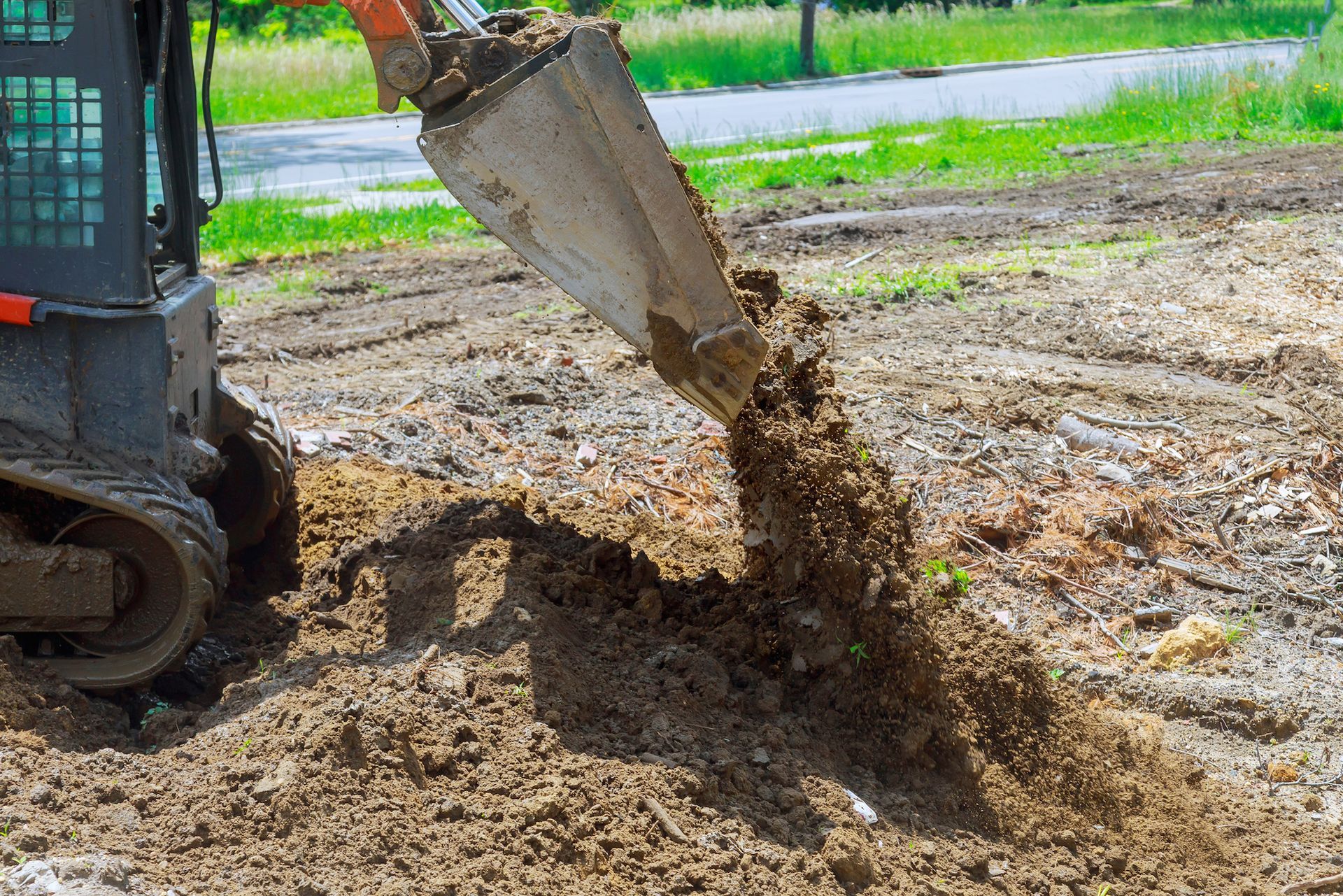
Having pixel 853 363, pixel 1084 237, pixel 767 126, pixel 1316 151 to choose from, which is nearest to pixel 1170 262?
pixel 1084 237

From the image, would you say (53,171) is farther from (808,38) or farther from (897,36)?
(897,36)

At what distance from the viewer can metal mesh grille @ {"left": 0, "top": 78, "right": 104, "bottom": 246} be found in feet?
12.1

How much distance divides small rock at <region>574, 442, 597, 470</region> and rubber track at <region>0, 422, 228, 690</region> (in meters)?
2.47

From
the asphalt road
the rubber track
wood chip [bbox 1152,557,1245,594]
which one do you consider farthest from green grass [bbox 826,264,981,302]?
the asphalt road

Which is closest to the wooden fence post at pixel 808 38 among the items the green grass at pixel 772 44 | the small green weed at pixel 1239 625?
the green grass at pixel 772 44

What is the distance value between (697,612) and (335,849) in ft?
5.70

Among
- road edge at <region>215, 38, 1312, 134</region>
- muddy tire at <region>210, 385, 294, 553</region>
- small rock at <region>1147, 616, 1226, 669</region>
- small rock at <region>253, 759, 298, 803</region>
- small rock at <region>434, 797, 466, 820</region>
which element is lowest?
small rock at <region>1147, 616, 1226, 669</region>

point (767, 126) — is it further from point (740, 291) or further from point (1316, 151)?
point (740, 291)

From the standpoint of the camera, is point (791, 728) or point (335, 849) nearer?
point (335, 849)

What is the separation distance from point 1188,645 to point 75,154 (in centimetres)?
444

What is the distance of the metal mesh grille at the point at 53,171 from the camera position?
369 centimetres

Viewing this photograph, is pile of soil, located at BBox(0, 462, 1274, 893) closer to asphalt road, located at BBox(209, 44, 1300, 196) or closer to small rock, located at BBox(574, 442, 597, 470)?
small rock, located at BBox(574, 442, 597, 470)

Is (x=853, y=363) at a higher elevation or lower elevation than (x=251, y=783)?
higher

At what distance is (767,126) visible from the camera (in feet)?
61.2
